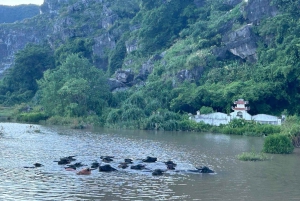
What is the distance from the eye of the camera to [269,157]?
3225 cm

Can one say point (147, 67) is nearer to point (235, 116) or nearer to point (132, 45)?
point (132, 45)

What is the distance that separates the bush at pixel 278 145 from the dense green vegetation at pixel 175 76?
2698 mm

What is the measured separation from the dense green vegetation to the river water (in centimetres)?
953

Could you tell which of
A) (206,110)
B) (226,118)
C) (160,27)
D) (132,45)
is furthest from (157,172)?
(132,45)

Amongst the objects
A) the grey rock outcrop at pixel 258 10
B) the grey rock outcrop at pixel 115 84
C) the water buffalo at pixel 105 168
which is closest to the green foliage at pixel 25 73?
the grey rock outcrop at pixel 115 84

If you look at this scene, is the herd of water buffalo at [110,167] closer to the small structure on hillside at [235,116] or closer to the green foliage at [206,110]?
the small structure on hillside at [235,116]

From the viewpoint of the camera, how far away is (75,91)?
205 ft

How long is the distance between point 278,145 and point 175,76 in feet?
132

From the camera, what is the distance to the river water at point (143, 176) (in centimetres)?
1988

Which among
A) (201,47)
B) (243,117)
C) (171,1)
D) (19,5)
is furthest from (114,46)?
(19,5)

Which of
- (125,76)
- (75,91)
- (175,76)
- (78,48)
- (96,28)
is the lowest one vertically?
(75,91)

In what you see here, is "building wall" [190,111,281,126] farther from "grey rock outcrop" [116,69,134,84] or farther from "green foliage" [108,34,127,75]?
"green foliage" [108,34,127,75]

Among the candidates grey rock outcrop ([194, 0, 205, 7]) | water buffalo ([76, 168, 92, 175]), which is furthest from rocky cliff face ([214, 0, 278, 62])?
water buffalo ([76, 168, 92, 175])

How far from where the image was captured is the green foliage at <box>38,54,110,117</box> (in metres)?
63.3
